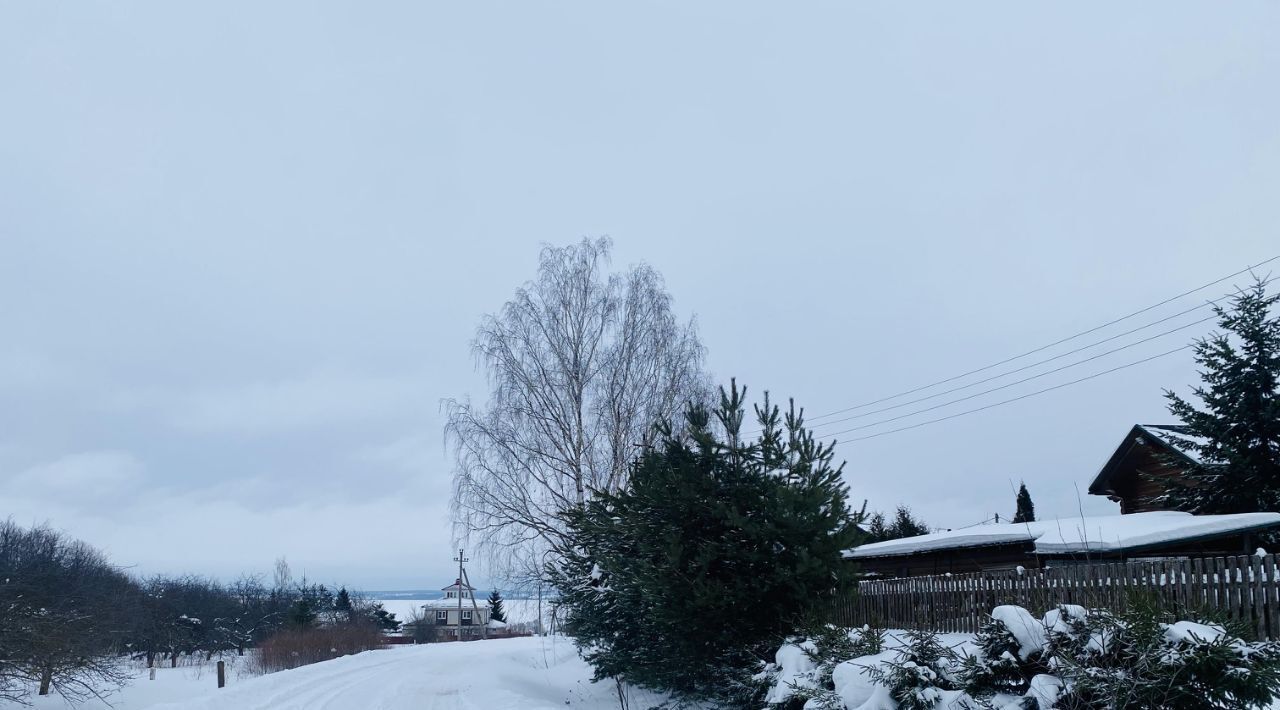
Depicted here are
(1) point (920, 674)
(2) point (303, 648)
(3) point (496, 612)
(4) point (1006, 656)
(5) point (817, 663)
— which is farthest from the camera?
(3) point (496, 612)

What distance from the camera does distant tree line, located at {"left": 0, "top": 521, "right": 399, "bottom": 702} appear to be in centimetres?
2089

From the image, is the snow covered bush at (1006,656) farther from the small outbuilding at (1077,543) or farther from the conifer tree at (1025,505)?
the conifer tree at (1025,505)

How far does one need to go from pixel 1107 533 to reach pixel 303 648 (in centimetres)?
3044

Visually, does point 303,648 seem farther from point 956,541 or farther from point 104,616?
point 956,541

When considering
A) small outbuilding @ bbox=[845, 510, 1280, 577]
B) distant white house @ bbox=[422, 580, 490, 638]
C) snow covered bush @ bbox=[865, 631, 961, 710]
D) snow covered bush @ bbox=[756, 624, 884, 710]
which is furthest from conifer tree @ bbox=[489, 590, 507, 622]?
snow covered bush @ bbox=[865, 631, 961, 710]

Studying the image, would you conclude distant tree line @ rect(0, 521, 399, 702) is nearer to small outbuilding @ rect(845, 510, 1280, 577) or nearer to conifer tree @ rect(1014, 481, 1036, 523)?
small outbuilding @ rect(845, 510, 1280, 577)

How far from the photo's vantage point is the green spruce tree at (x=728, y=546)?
11.8 m

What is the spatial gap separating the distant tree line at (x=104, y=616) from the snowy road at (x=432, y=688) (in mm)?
4220

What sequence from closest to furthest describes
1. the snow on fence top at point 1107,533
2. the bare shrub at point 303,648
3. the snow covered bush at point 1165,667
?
the snow covered bush at point 1165,667, the snow on fence top at point 1107,533, the bare shrub at point 303,648

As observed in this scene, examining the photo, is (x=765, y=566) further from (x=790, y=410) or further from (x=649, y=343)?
(x=649, y=343)

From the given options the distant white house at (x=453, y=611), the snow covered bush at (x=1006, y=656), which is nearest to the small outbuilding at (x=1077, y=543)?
the snow covered bush at (x=1006, y=656)

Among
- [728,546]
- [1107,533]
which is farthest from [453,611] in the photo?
[728,546]

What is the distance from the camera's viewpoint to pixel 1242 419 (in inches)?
792

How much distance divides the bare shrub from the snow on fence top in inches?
943
